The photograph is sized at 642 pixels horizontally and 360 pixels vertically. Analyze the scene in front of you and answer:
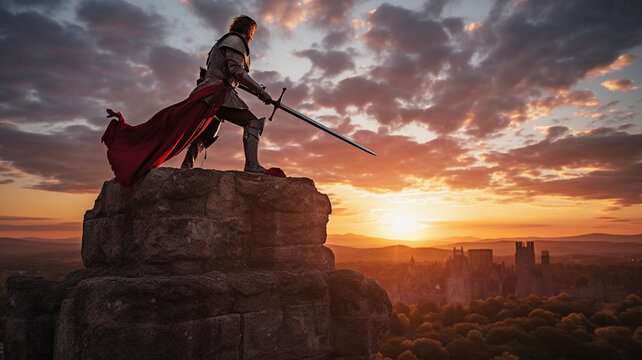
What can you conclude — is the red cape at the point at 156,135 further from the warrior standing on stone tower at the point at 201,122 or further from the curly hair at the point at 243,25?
the curly hair at the point at 243,25

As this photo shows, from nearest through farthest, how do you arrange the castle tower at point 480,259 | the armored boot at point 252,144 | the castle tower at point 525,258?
1. the armored boot at point 252,144
2. the castle tower at point 525,258
3. the castle tower at point 480,259

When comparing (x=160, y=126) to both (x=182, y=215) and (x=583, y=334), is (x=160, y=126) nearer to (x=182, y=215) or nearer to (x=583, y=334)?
(x=182, y=215)

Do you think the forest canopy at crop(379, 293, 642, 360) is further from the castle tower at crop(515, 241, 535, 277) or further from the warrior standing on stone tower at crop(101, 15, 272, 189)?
the warrior standing on stone tower at crop(101, 15, 272, 189)

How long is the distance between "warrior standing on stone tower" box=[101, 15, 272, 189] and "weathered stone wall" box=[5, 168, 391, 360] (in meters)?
0.29

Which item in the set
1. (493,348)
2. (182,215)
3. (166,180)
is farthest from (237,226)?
(493,348)

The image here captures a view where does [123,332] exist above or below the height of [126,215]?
below

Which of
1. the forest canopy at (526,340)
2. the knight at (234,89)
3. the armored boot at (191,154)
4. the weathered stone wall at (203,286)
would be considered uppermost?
the knight at (234,89)

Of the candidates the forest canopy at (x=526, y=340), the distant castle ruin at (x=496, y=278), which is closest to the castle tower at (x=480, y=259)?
the distant castle ruin at (x=496, y=278)

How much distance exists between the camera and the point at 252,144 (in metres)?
5.50

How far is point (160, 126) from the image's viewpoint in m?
4.80

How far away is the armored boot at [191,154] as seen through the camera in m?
5.29

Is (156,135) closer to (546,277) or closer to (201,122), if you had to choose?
(201,122)

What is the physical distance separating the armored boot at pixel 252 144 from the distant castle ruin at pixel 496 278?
10377 centimetres

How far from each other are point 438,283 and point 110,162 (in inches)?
4661
